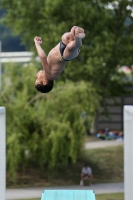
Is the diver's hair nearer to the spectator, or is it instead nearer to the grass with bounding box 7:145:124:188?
the grass with bounding box 7:145:124:188

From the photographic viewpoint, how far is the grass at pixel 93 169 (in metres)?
28.3

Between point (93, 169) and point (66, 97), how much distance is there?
4344 mm

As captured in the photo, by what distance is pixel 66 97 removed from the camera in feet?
91.9

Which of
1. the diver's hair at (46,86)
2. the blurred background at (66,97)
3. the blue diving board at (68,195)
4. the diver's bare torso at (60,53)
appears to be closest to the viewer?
the diver's bare torso at (60,53)

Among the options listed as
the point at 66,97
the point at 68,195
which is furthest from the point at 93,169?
the point at 68,195

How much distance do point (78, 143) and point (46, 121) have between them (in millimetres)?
1769

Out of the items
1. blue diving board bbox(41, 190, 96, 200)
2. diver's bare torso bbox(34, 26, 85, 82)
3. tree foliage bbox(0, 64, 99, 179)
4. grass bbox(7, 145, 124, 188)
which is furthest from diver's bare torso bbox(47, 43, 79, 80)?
grass bbox(7, 145, 124, 188)

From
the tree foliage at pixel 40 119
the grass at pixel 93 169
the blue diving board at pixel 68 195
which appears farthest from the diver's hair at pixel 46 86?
the grass at pixel 93 169

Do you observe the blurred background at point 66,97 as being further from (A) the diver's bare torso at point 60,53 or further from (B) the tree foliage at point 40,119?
(A) the diver's bare torso at point 60,53

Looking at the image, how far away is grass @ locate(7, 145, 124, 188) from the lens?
28.3 meters

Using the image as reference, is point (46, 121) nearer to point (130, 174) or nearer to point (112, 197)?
point (112, 197)

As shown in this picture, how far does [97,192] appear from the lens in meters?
25.6

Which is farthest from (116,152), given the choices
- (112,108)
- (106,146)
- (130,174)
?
(130,174)

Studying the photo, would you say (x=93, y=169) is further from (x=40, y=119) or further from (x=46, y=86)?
(x=46, y=86)
